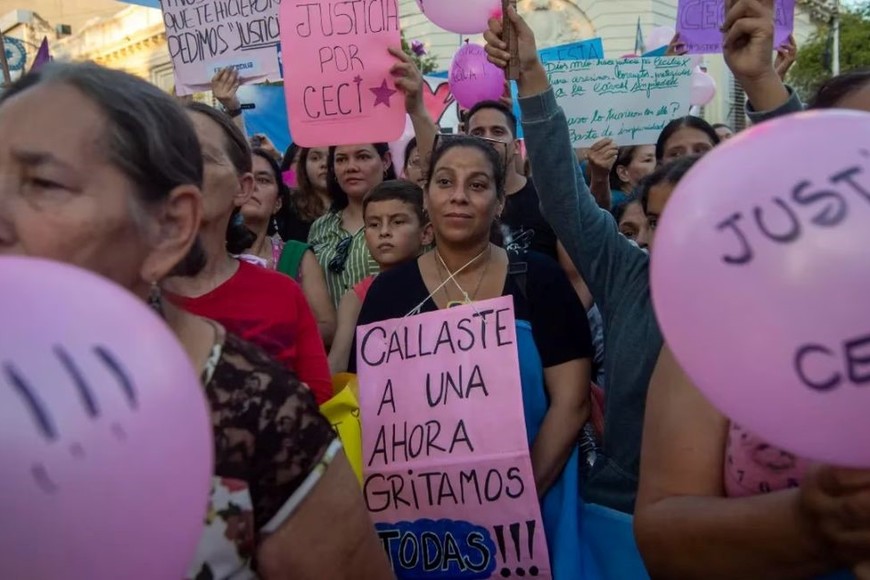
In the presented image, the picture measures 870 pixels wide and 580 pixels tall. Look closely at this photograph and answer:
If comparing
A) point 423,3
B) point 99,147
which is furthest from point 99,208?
point 423,3

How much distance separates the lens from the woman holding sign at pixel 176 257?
1.20 metres

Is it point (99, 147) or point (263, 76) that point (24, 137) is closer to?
point (99, 147)

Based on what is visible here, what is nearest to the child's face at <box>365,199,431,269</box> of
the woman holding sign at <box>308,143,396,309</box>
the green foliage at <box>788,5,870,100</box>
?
the woman holding sign at <box>308,143,396,309</box>

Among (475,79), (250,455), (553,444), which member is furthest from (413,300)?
(475,79)

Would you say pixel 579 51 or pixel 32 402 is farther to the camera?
pixel 579 51

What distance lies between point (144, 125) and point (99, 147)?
80 millimetres

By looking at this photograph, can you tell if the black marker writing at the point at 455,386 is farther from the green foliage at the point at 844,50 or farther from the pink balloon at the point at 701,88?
the green foliage at the point at 844,50

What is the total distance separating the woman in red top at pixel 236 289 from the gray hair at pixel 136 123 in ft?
3.05

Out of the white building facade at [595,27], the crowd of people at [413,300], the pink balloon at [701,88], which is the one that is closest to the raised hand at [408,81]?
the crowd of people at [413,300]

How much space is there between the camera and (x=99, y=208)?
122cm

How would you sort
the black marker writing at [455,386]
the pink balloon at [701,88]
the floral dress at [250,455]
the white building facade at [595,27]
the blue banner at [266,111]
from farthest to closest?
the white building facade at [595,27]
the pink balloon at [701,88]
the blue banner at [266,111]
the black marker writing at [455,386]
the floral dress at [250,455]

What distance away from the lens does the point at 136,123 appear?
1.27 m

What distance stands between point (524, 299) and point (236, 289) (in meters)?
0.80

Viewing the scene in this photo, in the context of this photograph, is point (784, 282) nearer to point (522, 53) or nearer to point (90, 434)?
point (90, 434)
